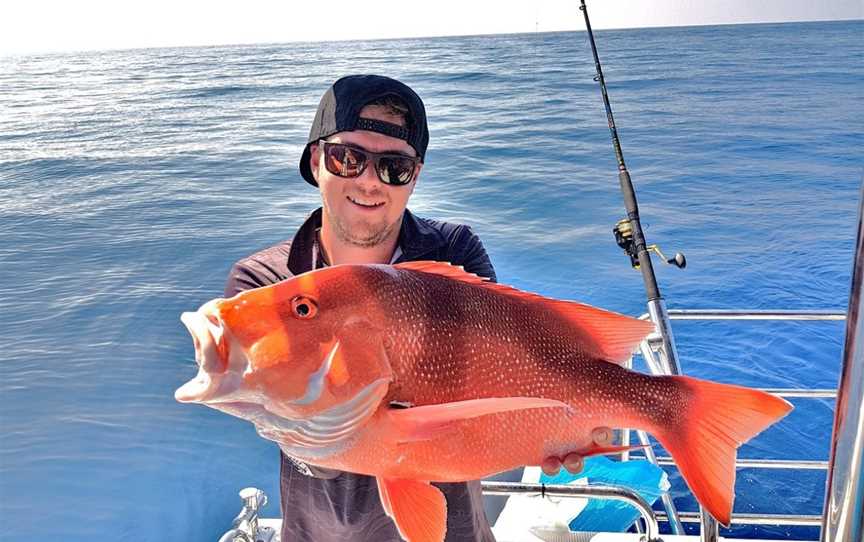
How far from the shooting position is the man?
1484 mm

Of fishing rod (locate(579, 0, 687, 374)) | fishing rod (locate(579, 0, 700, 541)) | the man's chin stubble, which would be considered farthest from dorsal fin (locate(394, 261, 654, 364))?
fishing rod (locate(579, 0, 687, 374))

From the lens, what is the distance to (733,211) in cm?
1145

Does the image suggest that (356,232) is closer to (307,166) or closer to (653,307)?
(307,166)

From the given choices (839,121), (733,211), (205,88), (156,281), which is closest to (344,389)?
(156,281)

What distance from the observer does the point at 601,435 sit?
1.08 m

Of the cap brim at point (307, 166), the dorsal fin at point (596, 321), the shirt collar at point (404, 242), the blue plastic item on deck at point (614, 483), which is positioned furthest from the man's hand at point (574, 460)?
the blue plastic item on deck at point (614, 483)

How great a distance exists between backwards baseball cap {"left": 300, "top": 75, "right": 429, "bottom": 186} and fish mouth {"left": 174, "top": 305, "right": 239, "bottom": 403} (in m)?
0.74

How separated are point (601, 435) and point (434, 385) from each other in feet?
1.00

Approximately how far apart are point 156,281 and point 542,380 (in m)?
8.09

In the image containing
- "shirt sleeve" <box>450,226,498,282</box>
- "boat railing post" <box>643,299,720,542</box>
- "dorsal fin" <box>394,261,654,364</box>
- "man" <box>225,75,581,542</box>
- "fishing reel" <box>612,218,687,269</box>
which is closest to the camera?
"dorsal fin" <box>394,261,654,364</box>

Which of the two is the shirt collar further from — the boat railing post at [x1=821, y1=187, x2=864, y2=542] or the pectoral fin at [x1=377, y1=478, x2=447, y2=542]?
the boat railing post at [x1=821, y1=187, x2=864, y2=542]

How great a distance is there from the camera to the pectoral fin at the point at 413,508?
1017 millimetres

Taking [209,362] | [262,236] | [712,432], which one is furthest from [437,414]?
[262,236]

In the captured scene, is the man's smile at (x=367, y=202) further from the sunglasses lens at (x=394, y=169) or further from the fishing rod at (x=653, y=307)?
the fishing rod at (x=653, y=307)
